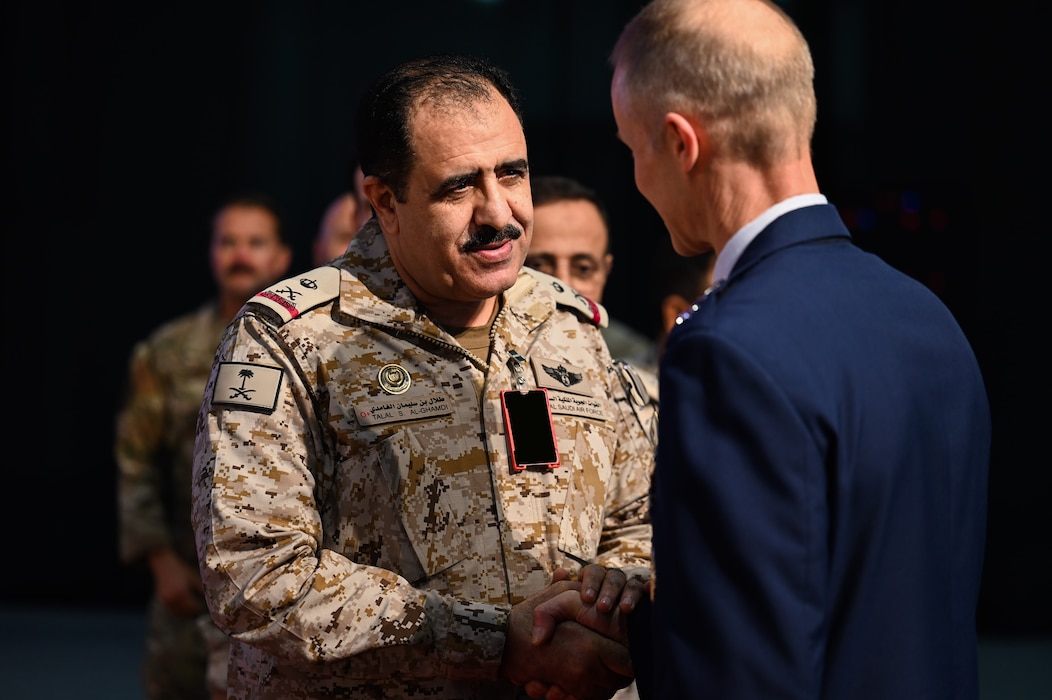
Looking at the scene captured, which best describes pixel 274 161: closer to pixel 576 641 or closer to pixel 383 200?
pixel 383 200

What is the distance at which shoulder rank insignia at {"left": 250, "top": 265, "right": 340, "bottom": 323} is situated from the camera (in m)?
1.91

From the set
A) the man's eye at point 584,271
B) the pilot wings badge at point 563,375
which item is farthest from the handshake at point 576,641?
the man's eye at point 584,271

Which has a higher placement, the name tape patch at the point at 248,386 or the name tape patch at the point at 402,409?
the name tape patch at the point at 248,386

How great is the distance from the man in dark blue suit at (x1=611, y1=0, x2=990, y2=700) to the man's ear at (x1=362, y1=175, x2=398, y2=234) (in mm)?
596

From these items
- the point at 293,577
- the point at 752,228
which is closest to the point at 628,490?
the point at 293,577

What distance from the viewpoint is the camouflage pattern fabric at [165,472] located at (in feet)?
12.9

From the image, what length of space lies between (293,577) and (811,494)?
79 centimetres

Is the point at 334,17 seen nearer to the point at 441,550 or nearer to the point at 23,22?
the point at 23,22

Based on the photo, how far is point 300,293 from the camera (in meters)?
1.95

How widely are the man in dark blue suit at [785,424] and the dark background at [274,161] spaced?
449 centimetres

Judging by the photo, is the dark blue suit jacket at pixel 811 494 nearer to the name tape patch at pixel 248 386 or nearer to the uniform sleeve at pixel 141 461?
the name tape patch at pixel 248 386

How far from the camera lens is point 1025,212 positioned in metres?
5.79

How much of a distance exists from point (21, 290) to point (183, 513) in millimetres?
3224

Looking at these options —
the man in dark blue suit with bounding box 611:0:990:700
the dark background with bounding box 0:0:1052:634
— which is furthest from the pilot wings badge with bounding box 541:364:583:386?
the dark background with bounding box 0:0:1052:634
